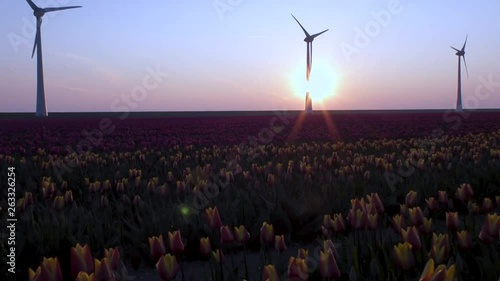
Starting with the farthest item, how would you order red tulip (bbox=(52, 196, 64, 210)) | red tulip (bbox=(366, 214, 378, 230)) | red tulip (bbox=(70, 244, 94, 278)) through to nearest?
red tulip (bbox=(52, 196, 64, 210)), red tulip (bbox=(366, 214, 378, 230)), red tulip (bbox=(70, 244, 94, 278))

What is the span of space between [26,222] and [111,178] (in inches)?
116

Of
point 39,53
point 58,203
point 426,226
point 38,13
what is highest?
point 38,13

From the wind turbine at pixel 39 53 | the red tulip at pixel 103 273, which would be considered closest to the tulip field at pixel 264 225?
the red tulip at pixel 103 273

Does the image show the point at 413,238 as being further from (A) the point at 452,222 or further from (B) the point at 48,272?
(B) the point at 48,272

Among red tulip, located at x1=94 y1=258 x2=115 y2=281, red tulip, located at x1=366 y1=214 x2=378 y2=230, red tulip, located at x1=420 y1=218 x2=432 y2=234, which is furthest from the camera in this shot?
red tulip, located at x1=420 y1=218 x2=432 y2=234

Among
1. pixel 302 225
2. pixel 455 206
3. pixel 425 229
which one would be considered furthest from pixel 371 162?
pixel 425 229

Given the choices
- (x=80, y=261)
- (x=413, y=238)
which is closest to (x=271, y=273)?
(x=80, y=261)

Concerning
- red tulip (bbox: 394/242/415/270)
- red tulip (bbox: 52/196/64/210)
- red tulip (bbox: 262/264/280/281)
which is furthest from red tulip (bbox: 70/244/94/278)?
red tulip (bbox: 52/196/64/210)

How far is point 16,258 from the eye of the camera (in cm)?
408

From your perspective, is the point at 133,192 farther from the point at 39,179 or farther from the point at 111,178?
the point at 39,179

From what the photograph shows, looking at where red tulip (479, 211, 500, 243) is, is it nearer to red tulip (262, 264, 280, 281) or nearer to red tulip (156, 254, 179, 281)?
red tulip (262, 264, 280, 281)

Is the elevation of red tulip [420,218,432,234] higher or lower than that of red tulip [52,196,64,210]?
higher

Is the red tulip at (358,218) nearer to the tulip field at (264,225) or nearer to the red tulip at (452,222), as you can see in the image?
the tulip field at (264,225)

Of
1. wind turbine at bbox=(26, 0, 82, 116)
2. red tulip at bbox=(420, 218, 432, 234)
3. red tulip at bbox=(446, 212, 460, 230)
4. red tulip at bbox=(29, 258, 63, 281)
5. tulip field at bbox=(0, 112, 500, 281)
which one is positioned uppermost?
wind turbine at bbox=(26, 0, 82, 116)
